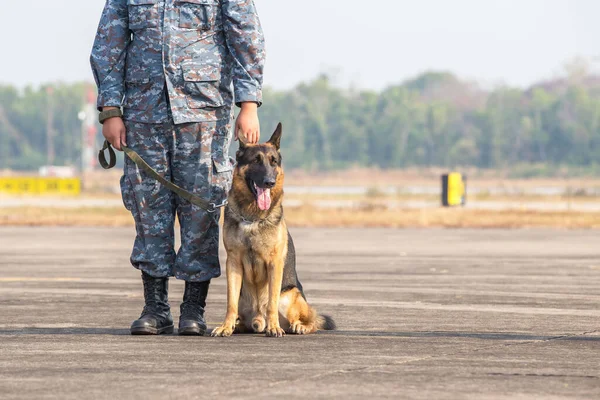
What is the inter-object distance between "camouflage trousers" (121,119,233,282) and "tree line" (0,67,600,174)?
119m

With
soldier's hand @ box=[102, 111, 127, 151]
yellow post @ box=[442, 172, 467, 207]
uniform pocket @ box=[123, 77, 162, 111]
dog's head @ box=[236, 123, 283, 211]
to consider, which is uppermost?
uniform pocket @ box=[123, 77, 162, 111]

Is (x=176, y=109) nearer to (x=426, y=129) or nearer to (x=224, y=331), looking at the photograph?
(x=224, y=331)

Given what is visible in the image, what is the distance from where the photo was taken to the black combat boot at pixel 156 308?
8.70 m

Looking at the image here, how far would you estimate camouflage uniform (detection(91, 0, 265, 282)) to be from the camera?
8.58 meters

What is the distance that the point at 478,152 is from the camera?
142m

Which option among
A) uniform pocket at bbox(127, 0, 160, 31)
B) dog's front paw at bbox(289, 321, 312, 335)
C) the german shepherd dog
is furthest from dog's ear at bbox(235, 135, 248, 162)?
dog's front paw at bbox(289, 321, 312, 335)

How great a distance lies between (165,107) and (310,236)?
17042 mm

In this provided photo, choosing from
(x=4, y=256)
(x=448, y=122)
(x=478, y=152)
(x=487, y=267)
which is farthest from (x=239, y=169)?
(x=448, y=122)

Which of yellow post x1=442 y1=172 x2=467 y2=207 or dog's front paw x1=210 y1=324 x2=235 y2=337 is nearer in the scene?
dog's front paw x1=210 y1=324 x2=235 y2=337

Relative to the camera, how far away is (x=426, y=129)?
148125mm

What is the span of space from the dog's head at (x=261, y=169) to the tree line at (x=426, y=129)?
119531 mm

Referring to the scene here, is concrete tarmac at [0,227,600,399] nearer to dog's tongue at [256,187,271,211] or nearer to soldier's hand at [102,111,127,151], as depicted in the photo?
dog's tongue at [256,187,271,211]

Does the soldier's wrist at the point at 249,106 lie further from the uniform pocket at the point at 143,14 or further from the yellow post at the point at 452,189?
the yellow post at the point at 452,189

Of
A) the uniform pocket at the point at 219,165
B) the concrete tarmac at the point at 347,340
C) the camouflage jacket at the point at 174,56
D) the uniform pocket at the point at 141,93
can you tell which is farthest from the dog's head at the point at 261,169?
the concrete tarmac at the point at 347,340
